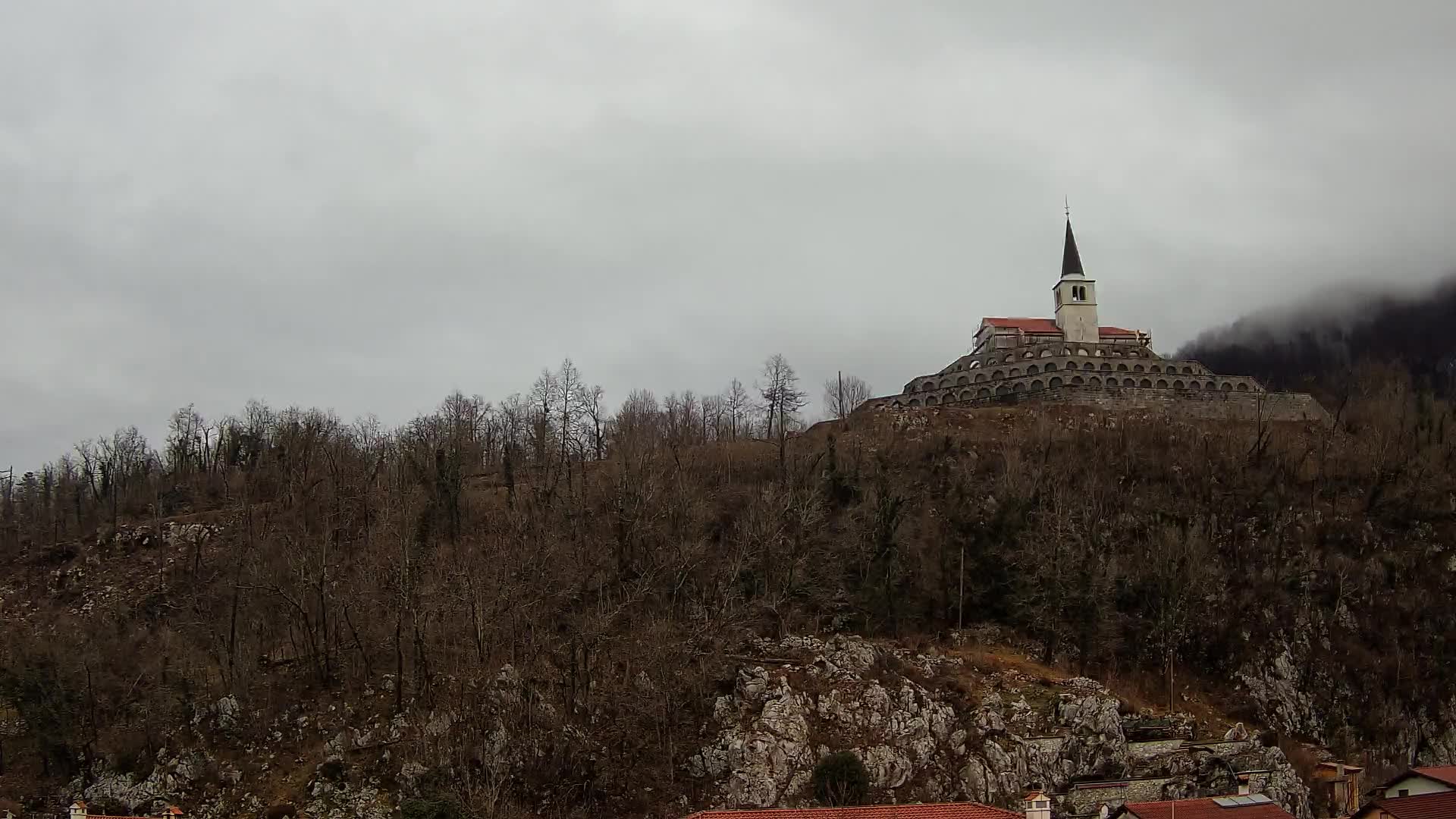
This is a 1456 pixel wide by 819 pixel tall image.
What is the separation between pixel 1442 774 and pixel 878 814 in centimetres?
2036

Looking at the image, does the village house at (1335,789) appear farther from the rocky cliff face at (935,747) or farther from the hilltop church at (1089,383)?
the hilltop church at (1089,383)

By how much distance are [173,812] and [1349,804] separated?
41.2 meters

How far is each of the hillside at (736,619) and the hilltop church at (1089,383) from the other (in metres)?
6.46

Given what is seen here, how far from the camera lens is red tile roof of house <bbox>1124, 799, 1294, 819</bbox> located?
2891 cm

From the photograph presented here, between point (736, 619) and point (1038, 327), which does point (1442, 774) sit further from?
point (1038, 327)

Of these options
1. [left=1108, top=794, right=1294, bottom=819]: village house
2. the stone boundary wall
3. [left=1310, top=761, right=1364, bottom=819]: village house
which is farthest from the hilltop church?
[left=1108, top=794, right=1294, bottom=819]: village house

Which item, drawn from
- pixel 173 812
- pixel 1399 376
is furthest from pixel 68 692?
pixel 1399 376

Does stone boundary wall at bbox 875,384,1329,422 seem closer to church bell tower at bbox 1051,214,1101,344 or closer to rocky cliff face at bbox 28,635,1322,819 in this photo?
church bell tower at bbox 1051,214,1101,344

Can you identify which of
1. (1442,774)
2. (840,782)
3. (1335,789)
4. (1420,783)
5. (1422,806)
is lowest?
(1335,789)

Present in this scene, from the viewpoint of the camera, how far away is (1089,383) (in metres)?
80.9

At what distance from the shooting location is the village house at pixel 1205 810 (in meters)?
28.9

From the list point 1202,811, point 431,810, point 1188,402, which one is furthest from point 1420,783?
point 1188,402

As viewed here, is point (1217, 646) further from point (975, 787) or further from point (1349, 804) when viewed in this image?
point (975, 787)

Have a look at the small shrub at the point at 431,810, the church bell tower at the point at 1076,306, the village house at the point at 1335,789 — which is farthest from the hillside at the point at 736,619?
the church bell tower at the point at 1076,306
